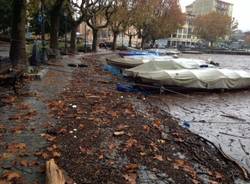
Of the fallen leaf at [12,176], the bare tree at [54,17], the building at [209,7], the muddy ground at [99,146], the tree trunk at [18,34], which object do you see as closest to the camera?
the fallen leaf at [12,176]

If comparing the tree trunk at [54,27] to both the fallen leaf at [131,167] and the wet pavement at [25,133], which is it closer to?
the wet pavement at [25,133]

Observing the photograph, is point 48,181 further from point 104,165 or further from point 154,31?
point 154,31

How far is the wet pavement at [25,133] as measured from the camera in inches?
222

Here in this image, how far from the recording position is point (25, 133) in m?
7.54

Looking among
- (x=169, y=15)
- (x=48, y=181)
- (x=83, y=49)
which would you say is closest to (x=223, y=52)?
(x=169, y=15)

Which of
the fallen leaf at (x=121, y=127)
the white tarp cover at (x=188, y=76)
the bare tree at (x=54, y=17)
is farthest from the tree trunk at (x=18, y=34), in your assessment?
the bare tree at (x=54, y=17)

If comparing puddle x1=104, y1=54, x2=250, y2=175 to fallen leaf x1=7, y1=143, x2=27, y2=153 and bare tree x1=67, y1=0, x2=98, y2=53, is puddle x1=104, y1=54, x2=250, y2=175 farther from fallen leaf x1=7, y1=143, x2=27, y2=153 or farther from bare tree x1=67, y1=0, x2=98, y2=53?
bare tree x1=67, y1=0, x2=98, y2=53

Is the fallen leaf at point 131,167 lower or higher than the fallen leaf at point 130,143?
lower

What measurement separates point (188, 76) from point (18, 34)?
957cm

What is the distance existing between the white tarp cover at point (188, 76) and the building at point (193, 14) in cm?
9064

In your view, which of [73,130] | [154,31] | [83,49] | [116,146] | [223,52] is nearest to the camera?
[116,146]

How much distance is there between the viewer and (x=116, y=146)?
24.6 feet

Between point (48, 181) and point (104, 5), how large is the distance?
38.0 metres

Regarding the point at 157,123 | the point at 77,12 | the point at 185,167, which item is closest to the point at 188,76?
the point at 157,123
